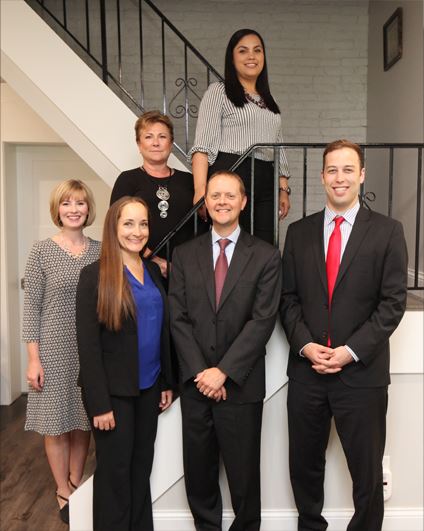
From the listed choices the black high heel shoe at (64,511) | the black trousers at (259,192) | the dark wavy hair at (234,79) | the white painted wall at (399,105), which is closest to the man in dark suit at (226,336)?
the black trousers at (259,192)

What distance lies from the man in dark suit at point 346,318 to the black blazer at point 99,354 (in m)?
0.69

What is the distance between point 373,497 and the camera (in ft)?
7.02

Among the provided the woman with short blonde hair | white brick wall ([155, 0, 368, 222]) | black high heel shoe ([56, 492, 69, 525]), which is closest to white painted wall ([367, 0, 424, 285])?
white brick wall ([155, 0, 368, 222])

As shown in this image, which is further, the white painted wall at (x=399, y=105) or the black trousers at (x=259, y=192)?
the white painted wall at (x=399, y=105)

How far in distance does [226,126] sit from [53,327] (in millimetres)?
1295

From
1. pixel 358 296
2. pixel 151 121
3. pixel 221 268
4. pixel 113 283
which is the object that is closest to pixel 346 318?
pixel 358 296

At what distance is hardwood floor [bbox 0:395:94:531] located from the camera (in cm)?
272

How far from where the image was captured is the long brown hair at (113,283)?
2.06 meters

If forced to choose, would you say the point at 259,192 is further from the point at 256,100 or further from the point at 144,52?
the point at 144,52

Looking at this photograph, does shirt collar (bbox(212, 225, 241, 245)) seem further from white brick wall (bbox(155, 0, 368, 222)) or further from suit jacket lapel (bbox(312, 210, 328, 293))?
white brick wall (bbox(155, 0, 368, 222))

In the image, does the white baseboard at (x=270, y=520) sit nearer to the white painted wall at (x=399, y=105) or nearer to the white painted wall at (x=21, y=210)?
the white painted wall at (x=399, y=105)

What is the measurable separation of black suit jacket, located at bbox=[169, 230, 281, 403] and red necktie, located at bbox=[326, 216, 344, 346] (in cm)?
21

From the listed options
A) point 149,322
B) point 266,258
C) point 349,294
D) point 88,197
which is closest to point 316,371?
point 349,294

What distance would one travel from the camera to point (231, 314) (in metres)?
2.15
